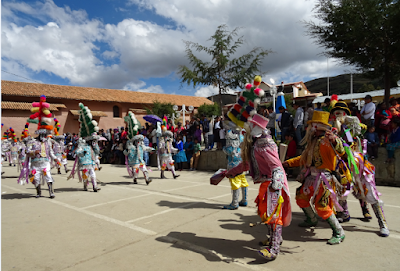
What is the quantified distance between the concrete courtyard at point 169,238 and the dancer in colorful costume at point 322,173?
0.45m

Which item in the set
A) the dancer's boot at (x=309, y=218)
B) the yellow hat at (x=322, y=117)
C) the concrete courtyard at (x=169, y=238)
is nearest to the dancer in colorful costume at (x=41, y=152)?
the concrete courtyard at (x=169, y=238)

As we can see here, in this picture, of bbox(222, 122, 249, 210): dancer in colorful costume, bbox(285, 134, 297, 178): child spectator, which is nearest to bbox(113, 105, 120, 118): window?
bbox(285, 134, 297, 178): child spectator

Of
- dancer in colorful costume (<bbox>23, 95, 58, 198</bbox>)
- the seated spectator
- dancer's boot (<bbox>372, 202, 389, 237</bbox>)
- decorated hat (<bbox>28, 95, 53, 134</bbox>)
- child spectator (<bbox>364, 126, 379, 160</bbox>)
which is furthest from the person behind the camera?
child spectator (<bbox>364, 126, 379, 160</bbox>)

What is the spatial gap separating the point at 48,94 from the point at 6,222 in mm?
31475

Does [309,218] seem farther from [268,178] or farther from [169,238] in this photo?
[169,238]

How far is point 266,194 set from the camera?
11.4 ft

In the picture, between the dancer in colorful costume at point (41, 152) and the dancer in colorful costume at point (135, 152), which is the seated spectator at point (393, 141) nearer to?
the dancer in colorful costume at point (135, 152)

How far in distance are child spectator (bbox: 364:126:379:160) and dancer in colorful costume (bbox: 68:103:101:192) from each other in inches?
323

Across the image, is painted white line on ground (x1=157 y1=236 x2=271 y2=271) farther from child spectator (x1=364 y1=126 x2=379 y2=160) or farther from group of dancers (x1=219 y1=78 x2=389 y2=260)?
child spectator (x1=364 y1=126 x2=379 y2=160)

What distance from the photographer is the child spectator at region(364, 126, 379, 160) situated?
313 inches

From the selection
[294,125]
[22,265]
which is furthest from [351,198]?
[22,265]

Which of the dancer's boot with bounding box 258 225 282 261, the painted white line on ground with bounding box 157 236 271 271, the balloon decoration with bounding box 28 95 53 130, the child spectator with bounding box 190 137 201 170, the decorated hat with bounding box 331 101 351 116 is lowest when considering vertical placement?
the painted white line on ground with bounding box 157 236 271 271

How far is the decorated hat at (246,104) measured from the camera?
3.46 metres

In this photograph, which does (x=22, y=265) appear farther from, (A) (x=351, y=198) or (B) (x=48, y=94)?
(B) (x=48, y=94)
